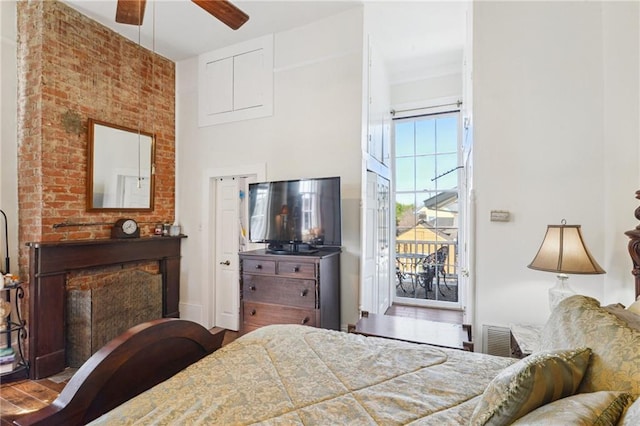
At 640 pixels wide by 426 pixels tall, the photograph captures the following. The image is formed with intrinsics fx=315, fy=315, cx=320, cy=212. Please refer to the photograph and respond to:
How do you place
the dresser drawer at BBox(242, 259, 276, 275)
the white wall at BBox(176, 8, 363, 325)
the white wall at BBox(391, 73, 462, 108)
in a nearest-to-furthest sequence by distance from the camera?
1. the dresser drawer at BBox(242, 259, 276, 275)
2. the white wall at BBox(176, 8, 363, 325)
3. the white wall at BBox(391, 73, 462, 108)

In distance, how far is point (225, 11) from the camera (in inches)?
84.7

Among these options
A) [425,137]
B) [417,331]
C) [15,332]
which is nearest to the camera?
[417,331]

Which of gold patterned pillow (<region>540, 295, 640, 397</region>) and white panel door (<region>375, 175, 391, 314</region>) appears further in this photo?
white panel door (<region>375, 175, 391, 314</region>)

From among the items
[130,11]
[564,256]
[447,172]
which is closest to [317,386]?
[564,256]

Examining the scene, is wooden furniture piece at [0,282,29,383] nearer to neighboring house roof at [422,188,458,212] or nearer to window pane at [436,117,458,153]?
neighboring house roof at [422,188,458,212]

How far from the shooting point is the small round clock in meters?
3.53

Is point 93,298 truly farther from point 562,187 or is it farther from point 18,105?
point 562,187

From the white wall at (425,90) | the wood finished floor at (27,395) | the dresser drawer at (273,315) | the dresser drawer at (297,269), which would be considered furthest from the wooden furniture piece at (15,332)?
the white wall at (425,90)

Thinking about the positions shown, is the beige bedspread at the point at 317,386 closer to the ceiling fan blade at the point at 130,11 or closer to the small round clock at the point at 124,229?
the ceiling fan blade at the point at 130,11

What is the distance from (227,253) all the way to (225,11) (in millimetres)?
2766

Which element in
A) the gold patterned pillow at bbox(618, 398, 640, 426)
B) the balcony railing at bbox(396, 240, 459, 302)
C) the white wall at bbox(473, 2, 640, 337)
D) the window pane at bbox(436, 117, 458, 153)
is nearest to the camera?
the gold patterned pillow at bbox(618, 398, 640, 426)

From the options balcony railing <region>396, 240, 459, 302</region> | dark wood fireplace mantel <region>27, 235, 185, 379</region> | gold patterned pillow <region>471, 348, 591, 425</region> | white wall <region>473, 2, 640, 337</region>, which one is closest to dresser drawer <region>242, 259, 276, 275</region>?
dark wood fireplace mantel <region>27, 235, 185, 379</region>

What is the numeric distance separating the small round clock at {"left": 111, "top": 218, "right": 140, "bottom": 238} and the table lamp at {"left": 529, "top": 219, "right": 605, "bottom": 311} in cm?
385

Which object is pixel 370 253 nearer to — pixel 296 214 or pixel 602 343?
pixel 296 214
